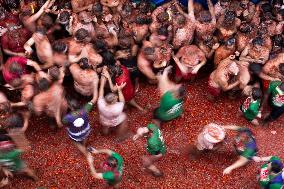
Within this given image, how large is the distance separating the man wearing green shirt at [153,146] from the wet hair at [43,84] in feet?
5.63

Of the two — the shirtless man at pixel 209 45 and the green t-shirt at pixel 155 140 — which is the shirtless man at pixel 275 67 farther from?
the green t-shirt at pixel 155 140

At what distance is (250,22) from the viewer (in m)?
8.86

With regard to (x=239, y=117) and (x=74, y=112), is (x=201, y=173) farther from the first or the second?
(x=74, y=112)

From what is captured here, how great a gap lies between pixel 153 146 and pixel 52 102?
1892 mm

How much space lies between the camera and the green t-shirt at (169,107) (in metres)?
7.73

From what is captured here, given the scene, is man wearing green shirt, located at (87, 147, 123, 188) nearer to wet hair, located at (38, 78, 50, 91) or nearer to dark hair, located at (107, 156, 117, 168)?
dark hair, located at (107, 156, 117, 168)

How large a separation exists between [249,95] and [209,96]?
0.92 m

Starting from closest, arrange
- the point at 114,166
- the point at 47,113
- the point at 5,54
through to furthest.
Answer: the point at 114,166
the point at 47,113
the point at 5,54

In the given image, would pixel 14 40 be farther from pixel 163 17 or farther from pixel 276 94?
pixel 276 94

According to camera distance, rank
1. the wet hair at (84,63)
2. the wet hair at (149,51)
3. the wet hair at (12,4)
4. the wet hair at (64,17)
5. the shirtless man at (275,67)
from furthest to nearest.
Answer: the wet hair at (12,4) → the wet hair at (64,17) → the shirtless man at (275,67) → the wet hair at (149,51) → the wet hair at (84,63)

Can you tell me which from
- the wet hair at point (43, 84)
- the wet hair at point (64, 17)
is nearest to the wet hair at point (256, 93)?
the wet hair at point (43, 84)

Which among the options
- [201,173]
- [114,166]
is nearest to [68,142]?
[114,166]

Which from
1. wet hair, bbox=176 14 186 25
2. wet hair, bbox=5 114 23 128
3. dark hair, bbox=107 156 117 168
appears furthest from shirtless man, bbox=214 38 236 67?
wet hair, bbox=5 114 23 128

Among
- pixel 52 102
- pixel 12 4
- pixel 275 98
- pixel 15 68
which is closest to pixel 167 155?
pixel 275 98
